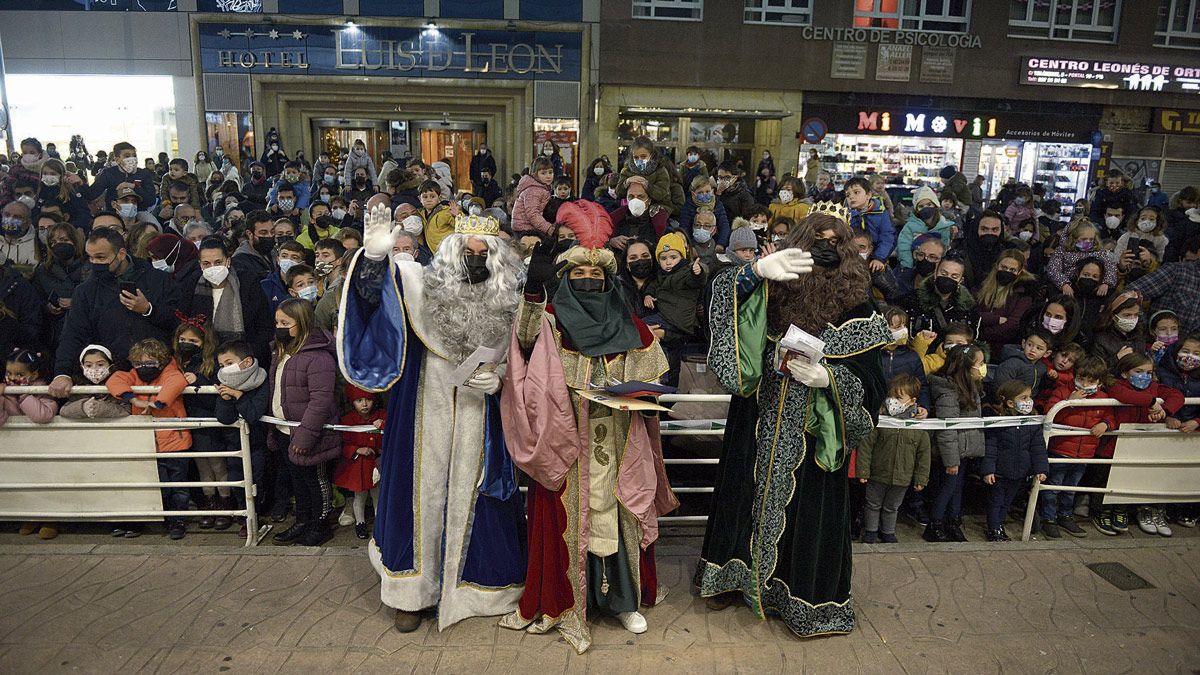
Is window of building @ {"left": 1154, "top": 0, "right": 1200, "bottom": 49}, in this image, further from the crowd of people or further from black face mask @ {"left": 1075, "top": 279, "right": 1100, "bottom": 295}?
black face mask @ {"left": 1075, "top": 279, "right": 1100, "bottom": 295}

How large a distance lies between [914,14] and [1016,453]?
1542 centimetres

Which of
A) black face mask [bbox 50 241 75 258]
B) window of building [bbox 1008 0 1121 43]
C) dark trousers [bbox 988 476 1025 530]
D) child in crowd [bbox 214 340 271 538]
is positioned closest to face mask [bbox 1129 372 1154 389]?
dark trousers [bbox 988 476 1025 530]

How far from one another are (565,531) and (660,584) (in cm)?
95

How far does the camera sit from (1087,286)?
20.5 feet

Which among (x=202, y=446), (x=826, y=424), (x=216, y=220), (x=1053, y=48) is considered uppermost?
(x=1053, y=48)

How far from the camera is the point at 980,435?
5090 millimetres

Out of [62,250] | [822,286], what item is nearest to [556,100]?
[62,250]

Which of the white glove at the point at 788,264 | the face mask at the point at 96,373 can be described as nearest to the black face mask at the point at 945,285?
the white glove at the point at 788,264

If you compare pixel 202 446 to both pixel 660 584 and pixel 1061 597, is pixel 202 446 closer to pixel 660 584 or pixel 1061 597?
pixel 660 584

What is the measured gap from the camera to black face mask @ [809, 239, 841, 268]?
11.8 ft

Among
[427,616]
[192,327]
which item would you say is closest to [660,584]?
[427,616]

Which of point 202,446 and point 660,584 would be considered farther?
point 202,446

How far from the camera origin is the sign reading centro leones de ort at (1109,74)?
58.0 feet

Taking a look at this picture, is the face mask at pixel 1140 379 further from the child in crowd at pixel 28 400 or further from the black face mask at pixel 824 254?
the child in crowd at pixel 28 400
